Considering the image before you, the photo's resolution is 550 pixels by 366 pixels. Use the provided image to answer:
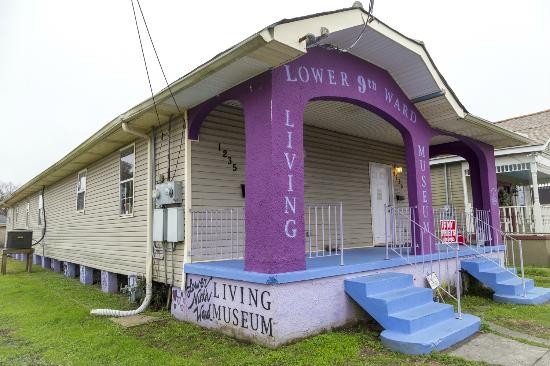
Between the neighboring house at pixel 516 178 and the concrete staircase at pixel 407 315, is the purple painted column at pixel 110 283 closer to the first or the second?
the concrete staircase at pixel 407 315

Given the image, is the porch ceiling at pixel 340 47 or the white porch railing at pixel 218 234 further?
the white porch railing at pixel 218 234

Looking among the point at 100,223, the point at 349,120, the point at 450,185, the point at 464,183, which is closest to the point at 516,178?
the point at 450,185

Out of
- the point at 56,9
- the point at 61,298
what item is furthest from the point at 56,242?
the point at 56,9

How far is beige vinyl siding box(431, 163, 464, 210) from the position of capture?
48.2 ft

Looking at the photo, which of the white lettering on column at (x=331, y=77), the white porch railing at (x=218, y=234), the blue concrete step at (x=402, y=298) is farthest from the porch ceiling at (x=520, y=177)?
the white lettering on column at (x=331, y=77)

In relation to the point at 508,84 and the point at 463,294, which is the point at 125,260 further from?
the point at 508,84

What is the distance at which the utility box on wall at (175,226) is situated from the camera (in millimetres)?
6008

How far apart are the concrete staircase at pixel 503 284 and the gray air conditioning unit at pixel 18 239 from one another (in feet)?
42.0

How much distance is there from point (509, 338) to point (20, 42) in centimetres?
1012

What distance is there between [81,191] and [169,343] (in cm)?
755

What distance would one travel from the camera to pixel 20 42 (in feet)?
28.1

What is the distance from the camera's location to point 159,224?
21.2 ft

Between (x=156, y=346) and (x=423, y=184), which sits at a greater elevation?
(x=423, y=184)

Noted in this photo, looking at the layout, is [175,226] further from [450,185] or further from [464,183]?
[450,185]
